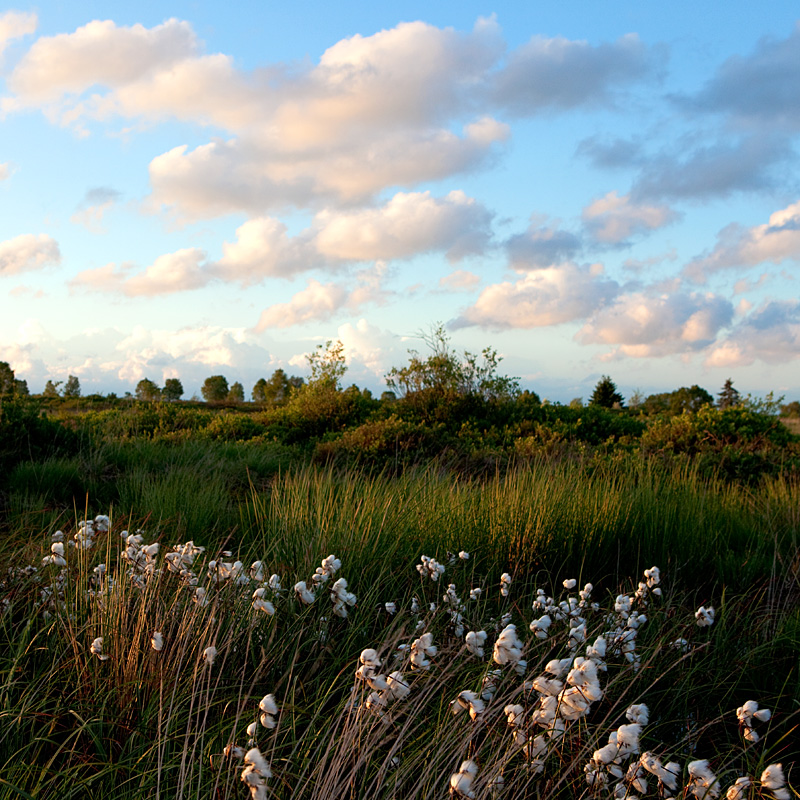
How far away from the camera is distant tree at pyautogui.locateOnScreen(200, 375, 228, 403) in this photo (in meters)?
40.7

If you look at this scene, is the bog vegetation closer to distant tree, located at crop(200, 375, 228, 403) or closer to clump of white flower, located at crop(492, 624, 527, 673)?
clump of white flower, located at crop(492, 624, 527, 673)

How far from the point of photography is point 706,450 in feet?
33.0

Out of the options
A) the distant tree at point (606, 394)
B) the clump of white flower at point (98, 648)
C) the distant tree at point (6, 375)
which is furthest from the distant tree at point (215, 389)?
the clump of white flower at point (98, 648)

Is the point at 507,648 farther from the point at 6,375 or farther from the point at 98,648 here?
the point at 6,375

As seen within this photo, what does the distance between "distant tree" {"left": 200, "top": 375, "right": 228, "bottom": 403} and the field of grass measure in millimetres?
35062

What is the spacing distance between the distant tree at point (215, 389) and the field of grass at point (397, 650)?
35062 millimetres

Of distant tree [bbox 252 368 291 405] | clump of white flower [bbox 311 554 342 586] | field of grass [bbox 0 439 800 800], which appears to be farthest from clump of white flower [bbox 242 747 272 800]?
distant tree [bbox 252 368 291 405]

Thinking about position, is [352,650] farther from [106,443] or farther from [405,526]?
[106,443]

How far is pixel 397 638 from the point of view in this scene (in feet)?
8.50

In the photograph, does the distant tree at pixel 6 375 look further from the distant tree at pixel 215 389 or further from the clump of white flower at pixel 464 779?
the clump of white flower at pixel 464 779

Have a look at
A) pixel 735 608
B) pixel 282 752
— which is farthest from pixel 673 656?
pixel 282 752

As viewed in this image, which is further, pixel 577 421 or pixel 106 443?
pixel 577 421

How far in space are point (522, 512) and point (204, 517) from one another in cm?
267

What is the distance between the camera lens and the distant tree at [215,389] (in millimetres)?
40656
